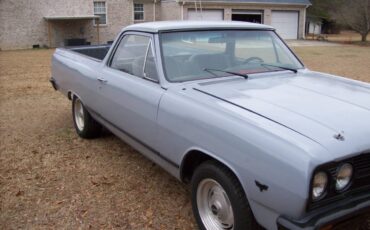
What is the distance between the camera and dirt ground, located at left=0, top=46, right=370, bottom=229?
3701 millimetres

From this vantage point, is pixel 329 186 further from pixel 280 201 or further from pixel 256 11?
pixel 256 11

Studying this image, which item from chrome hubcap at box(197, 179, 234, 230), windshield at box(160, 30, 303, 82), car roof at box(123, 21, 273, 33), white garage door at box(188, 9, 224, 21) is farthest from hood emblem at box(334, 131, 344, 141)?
white garage door at box(188, 9, 224, 21)

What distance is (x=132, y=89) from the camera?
407 centimetres

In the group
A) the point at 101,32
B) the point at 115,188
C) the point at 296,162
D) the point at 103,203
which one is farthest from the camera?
the point at 101,32

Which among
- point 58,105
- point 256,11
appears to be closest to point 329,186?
point 58,105

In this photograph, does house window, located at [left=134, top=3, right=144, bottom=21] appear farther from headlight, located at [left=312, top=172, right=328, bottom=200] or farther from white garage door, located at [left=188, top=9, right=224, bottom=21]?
headlight, located at [left=312, top=172, right=328, bottom=200]

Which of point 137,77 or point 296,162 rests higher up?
point 137,77

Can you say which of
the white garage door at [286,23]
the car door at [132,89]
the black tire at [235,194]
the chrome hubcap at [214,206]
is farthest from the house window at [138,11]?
the black tire at [235,194]

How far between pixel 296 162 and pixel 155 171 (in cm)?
258

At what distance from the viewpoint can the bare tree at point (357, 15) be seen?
29312 mm

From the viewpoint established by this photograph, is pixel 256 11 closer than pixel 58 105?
No

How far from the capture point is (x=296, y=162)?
7.80ft

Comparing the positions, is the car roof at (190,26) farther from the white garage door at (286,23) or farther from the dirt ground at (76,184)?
the white garage door at (286,23)

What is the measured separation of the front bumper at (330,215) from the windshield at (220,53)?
177 cm
